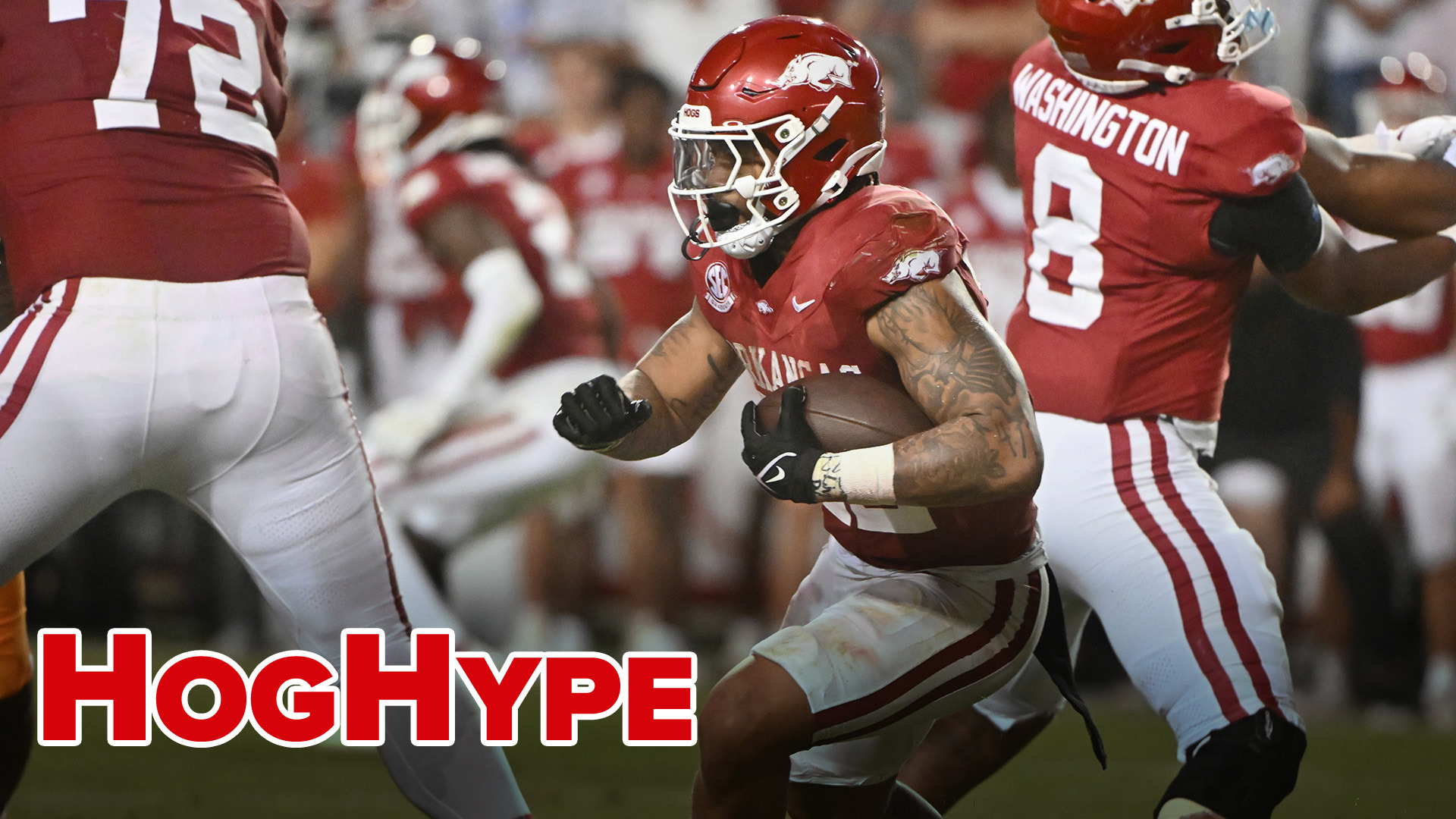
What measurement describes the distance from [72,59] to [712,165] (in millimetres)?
994

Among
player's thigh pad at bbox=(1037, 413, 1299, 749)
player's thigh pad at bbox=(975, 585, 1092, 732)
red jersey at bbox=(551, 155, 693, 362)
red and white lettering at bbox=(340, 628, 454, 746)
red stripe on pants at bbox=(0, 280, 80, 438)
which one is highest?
red stripe on pants at bbox=(0, 280, 80, 438)

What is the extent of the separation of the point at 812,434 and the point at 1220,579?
2.41ft

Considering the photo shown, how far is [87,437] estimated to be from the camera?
2.34m

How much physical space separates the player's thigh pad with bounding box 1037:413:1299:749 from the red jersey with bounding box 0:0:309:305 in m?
1.41

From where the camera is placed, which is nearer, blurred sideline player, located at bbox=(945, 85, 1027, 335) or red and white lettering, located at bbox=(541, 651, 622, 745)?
red and white lettering, located at bbox=(541, 651, 622, 745)

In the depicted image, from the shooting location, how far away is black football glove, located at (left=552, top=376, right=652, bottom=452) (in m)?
2.39

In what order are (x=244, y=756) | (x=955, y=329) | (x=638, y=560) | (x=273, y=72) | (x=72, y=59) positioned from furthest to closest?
(x=638, y=560), (x=244, y=756), (x=273, y=72), (x=72, y=59), (x=955, y=329)

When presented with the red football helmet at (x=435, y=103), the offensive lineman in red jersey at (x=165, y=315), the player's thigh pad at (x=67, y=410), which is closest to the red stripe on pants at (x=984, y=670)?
the offensive lineman in red jersey at (x=165, y=315)

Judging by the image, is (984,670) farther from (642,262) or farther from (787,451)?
(642,262)

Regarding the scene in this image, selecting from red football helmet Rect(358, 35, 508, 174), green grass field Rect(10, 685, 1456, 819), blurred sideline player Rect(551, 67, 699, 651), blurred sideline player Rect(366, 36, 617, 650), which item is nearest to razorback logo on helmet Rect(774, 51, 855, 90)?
green grass field Rect(10, 685, 1456, 819)

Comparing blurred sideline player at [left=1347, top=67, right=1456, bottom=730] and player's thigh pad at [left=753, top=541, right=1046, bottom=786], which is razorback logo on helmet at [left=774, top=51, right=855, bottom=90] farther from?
blurred sideline player at [left=1347, top=67, right=1456, bottom=730]

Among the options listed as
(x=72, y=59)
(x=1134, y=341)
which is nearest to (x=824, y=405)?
(x=1134, y=341)

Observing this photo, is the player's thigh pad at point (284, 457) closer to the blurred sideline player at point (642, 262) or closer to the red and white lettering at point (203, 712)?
the red and white lettering at point (203, 712)

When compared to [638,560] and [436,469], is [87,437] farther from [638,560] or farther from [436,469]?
[638,560]
